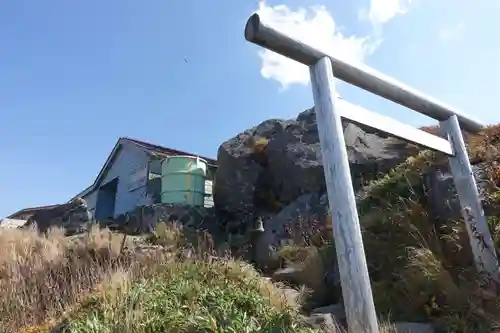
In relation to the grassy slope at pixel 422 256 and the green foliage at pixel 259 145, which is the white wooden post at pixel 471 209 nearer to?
the grassy slope at pixel 422 256

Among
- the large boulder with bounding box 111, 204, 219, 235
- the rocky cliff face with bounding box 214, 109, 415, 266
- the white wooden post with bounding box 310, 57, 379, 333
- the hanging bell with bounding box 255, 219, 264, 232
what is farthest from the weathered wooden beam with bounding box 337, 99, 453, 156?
the large boulder with bounding box 111, 204, 219, 235

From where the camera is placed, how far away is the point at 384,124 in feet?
13.3

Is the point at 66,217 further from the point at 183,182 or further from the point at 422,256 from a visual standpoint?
the point at 422,256

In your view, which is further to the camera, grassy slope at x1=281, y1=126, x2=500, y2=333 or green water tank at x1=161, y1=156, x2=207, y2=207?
green water tank at x1=161, y1=156, x2=207, y2=207

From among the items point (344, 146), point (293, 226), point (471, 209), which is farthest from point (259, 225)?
point (344, 146)

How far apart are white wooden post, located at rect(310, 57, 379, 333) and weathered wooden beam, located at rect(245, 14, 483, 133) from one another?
0.22m

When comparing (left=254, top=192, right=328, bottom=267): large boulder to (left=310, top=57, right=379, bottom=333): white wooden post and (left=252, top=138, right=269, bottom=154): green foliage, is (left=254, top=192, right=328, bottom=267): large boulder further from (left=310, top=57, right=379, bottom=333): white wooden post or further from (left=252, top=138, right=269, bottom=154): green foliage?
(left=310, top=57, right=379, bottom=333): white wooden post

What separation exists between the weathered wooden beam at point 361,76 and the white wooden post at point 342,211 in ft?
0.71

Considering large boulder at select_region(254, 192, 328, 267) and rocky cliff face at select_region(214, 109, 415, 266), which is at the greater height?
rocky cliff face at select_region(214, 109, 415, 266)

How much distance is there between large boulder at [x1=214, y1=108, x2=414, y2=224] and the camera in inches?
391

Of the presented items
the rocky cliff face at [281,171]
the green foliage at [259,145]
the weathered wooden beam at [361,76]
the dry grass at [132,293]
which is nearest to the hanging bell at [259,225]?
the rocky cliff face at [281,171]

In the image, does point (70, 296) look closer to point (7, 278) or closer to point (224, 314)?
point (7, 278)

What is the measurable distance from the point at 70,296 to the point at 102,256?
1.75 metres

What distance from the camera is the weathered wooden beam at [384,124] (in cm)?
377
